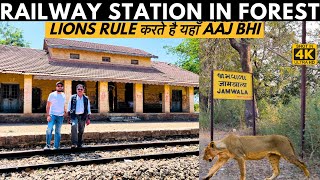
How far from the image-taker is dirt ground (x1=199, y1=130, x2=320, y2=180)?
1515 millimetres

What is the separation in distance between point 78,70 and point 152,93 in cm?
487

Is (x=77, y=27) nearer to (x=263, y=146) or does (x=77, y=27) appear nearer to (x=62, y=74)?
(x=263, y=146)

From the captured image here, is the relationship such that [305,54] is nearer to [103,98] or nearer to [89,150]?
[89,150]

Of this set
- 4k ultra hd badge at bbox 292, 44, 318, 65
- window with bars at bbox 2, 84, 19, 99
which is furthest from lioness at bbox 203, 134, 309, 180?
window with bars at bbox 2, 84, 19, 99

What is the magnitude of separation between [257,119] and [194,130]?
277 inches

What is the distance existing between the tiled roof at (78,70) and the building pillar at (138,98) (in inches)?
26.5

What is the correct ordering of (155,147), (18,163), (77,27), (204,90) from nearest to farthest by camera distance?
(204,90) → (77,27) → (18,163) → (155,147)

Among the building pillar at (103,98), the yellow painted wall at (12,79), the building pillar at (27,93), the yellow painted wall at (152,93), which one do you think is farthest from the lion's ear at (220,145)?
the yellow painted wall at (152,93)

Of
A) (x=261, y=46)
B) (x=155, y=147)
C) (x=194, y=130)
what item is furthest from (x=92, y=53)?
(x=261, y=46)

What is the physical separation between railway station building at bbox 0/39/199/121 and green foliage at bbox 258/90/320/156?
12.4m

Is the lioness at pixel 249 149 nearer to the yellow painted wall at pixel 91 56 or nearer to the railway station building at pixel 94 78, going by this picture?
the railway station building at pixel 94 78

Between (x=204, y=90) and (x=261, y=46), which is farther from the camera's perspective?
(x=261, y=46)

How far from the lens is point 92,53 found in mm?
16562

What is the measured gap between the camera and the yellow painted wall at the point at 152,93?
59.8 feet
